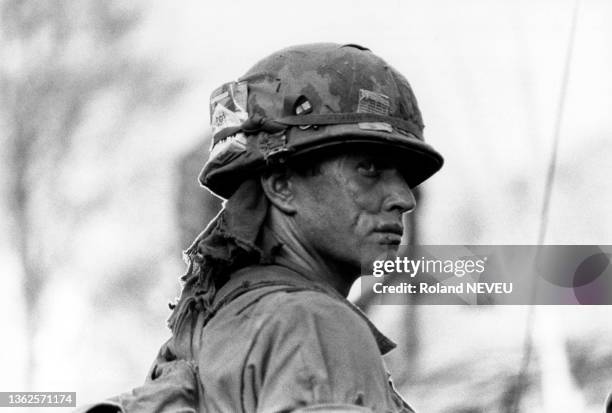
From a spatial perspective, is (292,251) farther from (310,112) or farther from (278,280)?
(310,112)

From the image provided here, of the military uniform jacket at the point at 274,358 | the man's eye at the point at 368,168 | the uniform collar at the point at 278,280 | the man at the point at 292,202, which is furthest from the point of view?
the man's eye at the point at 368,168

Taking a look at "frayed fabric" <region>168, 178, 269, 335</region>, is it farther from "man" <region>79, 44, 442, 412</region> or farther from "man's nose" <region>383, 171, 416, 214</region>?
"man's nose" <region>383, 171, 416, 214</region>

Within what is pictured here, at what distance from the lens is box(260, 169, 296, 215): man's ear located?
962cm

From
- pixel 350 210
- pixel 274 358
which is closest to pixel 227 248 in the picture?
pixel 350 210

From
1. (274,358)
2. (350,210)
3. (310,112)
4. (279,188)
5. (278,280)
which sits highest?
(310,112)

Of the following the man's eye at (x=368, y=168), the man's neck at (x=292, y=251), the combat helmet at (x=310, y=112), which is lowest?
the man's neck at (x=292, y=251)

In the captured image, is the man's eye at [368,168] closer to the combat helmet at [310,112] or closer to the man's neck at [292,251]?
the combat helmet at [310,112]

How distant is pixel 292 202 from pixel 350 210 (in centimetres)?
28

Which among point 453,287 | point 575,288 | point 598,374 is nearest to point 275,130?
point 453,287

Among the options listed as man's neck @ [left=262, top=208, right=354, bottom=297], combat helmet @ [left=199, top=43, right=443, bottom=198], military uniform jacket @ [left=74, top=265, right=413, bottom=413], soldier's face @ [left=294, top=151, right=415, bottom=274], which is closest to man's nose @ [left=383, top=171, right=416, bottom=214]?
soldier's face @ [left=294, top=151, right=415, bottom=274]

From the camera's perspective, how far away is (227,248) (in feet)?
31.6

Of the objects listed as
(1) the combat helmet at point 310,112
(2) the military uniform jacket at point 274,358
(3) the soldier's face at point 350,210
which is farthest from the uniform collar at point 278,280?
(1) the combat helmet at point 310,112

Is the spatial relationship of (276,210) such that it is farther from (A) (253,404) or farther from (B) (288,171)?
(A) (253,404)

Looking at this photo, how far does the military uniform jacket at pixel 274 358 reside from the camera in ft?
29.0
